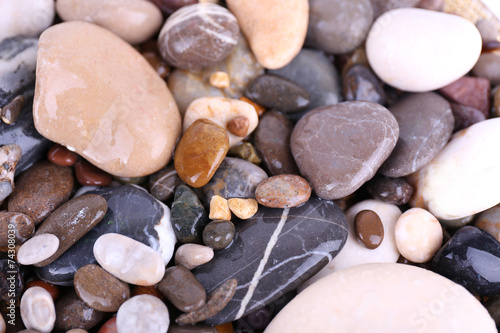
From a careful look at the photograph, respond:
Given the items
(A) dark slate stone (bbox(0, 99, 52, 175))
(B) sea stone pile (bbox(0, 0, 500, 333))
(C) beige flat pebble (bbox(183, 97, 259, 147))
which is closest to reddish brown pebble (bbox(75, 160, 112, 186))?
(B) sea stone pile (bbox(0, 0, 500, 333))

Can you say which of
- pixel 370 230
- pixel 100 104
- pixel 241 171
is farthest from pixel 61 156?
pixel 370 230

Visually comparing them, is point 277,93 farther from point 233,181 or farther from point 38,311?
point 38,311

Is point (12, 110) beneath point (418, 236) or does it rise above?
above

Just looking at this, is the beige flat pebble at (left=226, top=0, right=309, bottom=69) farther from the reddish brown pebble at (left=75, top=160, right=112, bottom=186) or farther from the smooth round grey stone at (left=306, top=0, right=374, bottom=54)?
the reddish brown pebble at (left=75, top=160, right=112, bottom=186)

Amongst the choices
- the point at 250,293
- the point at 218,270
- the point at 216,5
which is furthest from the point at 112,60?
the point at 250,293

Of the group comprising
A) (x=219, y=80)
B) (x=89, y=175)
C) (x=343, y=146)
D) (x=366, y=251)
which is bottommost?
(x=366, y=251)

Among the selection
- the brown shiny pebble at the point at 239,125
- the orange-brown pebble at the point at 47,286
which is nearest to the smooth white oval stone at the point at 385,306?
the brown shiny pebble at the point at 239,125
